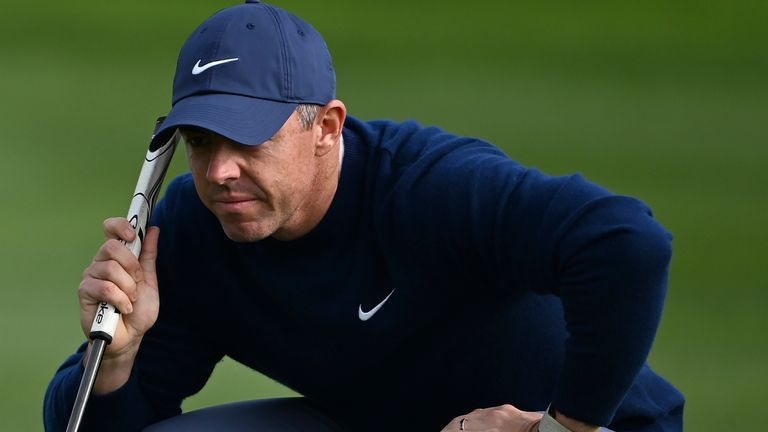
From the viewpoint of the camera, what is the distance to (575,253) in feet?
5.22

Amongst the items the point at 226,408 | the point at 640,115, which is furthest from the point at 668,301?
the point at 226,408

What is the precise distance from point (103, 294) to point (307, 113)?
1.11 ft

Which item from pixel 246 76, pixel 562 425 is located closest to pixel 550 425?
pixel 562 425

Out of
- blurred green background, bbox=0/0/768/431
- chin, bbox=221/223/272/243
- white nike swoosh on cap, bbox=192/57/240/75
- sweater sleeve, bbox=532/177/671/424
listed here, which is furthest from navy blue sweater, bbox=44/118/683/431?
blurred green background, bbox=0/0/768/431

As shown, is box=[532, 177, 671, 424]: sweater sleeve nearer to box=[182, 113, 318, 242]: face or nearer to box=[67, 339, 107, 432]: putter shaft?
box=[182, 113, 318, 242]: face

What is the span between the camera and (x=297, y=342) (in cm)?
194

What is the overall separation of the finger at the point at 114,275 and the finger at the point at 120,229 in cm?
5

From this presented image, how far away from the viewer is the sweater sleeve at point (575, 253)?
1581mm

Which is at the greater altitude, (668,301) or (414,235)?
(414,235)

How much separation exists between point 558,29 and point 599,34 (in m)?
0.11

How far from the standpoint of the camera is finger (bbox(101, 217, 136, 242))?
6.13 feet

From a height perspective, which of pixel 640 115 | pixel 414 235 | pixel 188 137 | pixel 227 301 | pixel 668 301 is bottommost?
pixel 668 301

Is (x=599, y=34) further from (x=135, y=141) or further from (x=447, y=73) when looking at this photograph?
(x=135, y=141)

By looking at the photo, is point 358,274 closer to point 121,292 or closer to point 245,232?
point 245,232
